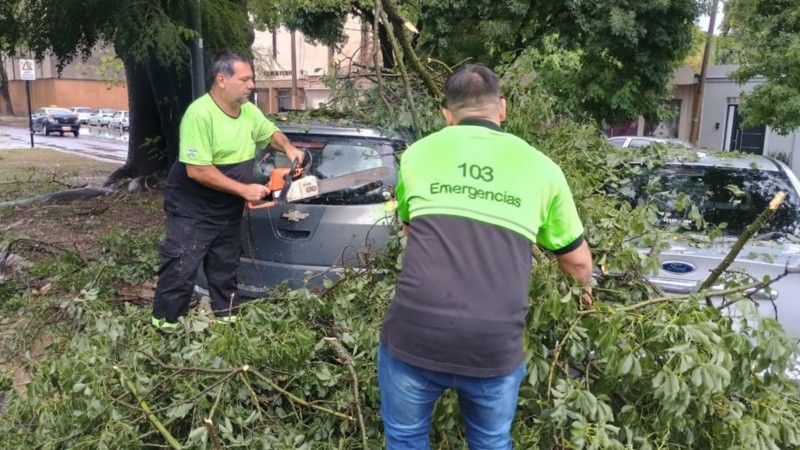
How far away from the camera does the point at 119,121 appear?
1427 inches

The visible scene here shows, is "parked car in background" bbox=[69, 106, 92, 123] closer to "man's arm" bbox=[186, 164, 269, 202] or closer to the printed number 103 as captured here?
"man's arm" bbox=[186, 164, 269, 202]

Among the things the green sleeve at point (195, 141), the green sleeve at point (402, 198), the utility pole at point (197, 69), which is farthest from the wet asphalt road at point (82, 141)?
the green sleeve at point (402, 198)

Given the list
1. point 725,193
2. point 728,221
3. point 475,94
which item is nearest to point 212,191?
point 475,94

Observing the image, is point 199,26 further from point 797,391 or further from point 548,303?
point 797,391

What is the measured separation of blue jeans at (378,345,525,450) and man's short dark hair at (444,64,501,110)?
2.78 ft

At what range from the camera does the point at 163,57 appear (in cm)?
680

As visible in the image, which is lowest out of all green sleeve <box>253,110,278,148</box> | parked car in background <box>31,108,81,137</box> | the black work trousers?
parked car in background <box>31,108,81,137</box>

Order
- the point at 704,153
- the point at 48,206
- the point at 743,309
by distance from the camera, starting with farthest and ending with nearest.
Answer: the point at 48,206, the point at 704,153, the point at 743,309

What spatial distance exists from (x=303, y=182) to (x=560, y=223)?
1.93 meters

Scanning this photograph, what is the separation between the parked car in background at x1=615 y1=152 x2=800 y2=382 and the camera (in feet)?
11.3

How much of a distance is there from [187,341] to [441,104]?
240 cm

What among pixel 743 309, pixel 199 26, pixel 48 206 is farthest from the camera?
pixel 48 206

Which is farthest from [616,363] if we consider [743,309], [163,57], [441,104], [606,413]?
[163,57]

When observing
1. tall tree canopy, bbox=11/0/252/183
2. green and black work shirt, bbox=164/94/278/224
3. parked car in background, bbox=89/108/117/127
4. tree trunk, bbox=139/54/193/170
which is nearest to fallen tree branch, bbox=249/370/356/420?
green and black work shirt, bbox=164/94/278/224
